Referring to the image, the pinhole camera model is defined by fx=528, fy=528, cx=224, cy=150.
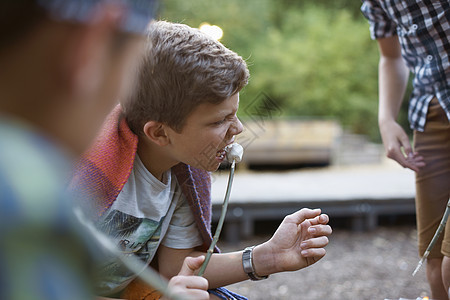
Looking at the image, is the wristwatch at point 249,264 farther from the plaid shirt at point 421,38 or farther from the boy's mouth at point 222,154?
the plaid shirt at point 421,38

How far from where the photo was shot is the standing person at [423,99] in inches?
57.3

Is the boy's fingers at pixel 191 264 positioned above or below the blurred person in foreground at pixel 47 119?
below

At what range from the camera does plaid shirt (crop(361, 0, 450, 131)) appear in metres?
1.43

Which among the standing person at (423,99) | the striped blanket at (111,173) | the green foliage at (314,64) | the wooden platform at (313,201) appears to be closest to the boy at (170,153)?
the striped blanket at (111,173)

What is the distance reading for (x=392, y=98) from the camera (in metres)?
1.71

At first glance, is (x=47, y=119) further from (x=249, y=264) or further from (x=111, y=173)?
(x=249, y=264)

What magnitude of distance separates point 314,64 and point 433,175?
7592mm

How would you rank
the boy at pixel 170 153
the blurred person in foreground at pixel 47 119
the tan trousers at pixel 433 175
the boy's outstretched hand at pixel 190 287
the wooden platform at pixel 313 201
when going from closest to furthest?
the blurred person in foreground at pixel 47 119, the boy's outstretched hand at pixel 190 287, the boy at pixel 170 153, the tan trousers at pixel 433 175, the wooden platform at pixel 313 201

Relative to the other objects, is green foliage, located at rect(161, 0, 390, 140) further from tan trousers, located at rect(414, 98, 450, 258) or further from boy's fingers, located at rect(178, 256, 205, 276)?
boy's fingers, located at rect(178, 256, 205, 276)

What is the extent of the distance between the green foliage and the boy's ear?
726 cm

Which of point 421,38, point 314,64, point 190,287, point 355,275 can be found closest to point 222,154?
point 190,287

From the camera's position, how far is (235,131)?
1.20m

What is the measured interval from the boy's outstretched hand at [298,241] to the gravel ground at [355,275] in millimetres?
1567

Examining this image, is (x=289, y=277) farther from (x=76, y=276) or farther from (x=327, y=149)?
(x=327, y=149)
